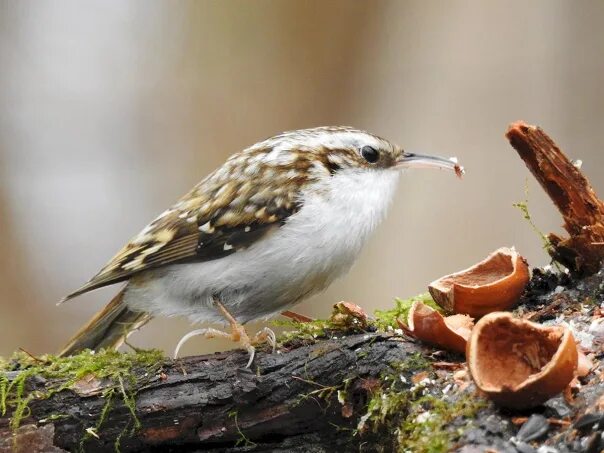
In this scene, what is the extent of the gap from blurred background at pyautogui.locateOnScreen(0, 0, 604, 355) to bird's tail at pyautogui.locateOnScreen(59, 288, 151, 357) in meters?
2.39

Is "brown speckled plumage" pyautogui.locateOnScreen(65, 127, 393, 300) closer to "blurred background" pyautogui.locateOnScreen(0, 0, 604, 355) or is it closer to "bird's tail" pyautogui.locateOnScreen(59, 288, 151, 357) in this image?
"bird's tail" pyautogui.locateOnScreen(59, 288, 151, 357)

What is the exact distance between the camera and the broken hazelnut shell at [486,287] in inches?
84.7

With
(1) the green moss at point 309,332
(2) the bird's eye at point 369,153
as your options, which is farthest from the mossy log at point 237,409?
(2) the bird's eye at point 369,153

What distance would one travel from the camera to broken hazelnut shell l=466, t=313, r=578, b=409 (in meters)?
1.68

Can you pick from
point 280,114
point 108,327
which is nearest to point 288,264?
point 108,327

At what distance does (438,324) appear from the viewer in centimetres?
199

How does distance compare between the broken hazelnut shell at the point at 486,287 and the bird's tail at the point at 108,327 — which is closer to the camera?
the broken hazelnut shell at the point at 486,287

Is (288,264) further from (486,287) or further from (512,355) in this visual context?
(512,355)

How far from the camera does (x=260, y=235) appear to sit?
7.87 ft

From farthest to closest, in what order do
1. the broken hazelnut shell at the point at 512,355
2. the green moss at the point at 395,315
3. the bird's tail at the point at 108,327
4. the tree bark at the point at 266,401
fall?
the bird's tail at the point at 108,327
the green moss at the point at 395,315
the tree bark at the point at 266,401
the broken hazelnut shell at the point at 512,355

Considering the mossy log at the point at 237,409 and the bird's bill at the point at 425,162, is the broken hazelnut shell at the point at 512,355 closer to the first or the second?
the mossy log at the point at 237,409

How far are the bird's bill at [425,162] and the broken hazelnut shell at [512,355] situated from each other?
941mm

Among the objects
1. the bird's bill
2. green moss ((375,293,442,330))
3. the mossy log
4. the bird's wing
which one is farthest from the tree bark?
the bird's bill

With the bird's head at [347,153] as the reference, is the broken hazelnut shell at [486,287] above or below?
below
